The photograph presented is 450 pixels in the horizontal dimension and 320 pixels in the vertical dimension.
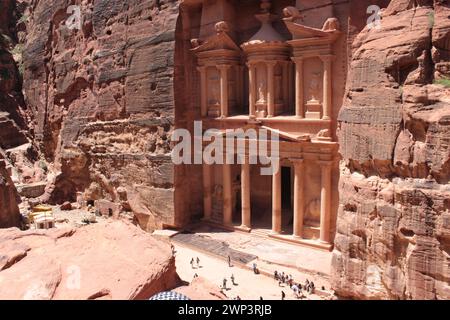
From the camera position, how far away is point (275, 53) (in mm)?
16906

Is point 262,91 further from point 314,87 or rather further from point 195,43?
point 195,43

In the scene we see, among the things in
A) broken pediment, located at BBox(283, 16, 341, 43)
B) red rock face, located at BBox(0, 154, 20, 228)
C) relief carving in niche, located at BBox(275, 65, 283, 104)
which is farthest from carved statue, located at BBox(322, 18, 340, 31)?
red rock face, located at BBox(0, 154, 20, 228)

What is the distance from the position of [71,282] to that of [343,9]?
13.3 m

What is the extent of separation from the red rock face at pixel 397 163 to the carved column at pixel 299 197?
4.47m

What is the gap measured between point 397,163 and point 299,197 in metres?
6.58

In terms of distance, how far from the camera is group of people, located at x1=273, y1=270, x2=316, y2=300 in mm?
13008

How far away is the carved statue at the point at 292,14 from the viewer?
51.3ft

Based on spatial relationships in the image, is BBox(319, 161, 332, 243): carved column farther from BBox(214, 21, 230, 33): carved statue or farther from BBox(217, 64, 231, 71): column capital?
BBox(214, 21, 230, 33): carved statue

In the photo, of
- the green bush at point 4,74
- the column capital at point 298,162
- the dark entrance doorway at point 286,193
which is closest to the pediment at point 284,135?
the column capital at point 298,162

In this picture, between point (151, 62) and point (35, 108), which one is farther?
point (35, 108)

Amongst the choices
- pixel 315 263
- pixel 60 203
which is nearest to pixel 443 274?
pixel 315 263

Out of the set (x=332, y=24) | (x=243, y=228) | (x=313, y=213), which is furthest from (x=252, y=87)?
(x=243, y=228)

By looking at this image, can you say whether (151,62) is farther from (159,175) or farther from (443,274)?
(443,274)

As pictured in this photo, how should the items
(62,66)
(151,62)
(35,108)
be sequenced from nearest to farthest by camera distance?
→ 1. (151,62)
2. (62,66)
3. (35,108)
